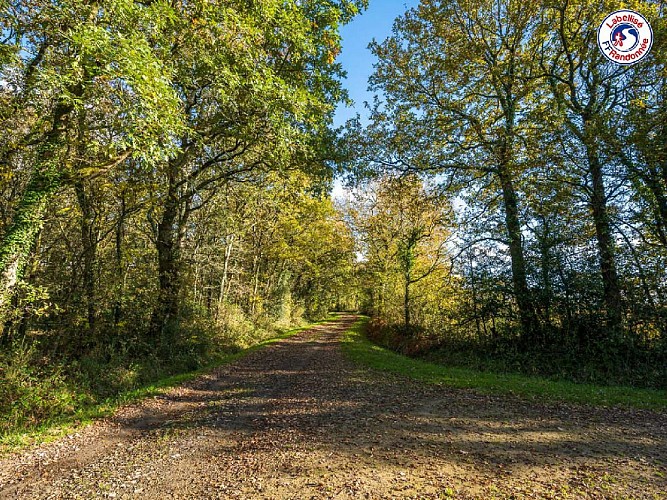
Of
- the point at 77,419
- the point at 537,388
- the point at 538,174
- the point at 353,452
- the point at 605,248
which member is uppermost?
the point at 538,174

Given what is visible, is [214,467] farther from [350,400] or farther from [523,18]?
[523,18]

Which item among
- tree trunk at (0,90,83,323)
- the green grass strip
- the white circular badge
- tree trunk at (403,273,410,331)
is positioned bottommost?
the green grass strip

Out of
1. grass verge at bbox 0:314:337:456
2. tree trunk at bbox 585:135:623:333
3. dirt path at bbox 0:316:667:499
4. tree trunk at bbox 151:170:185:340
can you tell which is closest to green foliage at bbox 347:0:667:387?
tree trunk at bbox 585:135:623:333

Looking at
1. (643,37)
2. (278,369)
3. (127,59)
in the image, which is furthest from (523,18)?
(278,369)

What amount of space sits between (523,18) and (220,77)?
40.0ft

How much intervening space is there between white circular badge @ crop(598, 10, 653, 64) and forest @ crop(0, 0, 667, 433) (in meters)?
0.31

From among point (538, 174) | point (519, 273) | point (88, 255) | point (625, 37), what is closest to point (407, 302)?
point (519, 273)

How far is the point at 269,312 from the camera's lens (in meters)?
25.6

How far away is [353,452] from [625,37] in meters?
14.2

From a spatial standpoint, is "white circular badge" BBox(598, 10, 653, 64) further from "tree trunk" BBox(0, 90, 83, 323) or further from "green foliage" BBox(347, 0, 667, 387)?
"tree trunk" BBox(0, 90, 83, 323)

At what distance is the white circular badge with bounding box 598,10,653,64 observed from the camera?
972cm

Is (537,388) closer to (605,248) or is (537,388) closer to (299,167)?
(605,248)

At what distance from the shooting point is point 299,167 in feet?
41.5

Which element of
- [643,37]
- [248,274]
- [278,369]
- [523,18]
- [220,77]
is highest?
[523,18]
